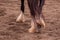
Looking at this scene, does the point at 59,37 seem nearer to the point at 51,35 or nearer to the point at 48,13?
the point at 51,35

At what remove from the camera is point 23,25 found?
2834 mm

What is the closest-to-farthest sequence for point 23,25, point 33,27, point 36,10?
1. point 36,10
2. point 33,27
3. point 23,25

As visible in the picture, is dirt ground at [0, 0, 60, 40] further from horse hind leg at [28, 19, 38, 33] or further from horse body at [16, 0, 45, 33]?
horse body at [16, 0, 45, 33]

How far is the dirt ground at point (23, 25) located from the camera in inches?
97.3

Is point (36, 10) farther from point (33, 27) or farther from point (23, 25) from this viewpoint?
point (23, 25)

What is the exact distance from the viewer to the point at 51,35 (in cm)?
253

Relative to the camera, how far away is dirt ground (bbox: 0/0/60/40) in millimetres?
2471

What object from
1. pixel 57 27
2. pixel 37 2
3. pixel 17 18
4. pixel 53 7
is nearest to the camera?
pixel 37 2

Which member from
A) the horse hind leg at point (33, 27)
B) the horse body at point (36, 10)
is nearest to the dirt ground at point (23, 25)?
the horse hind leg at point (33, 27)

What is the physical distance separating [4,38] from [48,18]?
3.14 feet

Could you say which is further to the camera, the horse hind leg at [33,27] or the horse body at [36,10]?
the horse hind leg at [33,27]

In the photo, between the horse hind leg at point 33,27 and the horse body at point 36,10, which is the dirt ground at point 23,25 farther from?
the horse body at point 36,10

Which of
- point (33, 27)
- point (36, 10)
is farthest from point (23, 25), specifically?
point (36, 10)

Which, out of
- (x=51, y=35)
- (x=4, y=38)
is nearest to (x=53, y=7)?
(x=51, y=35)
